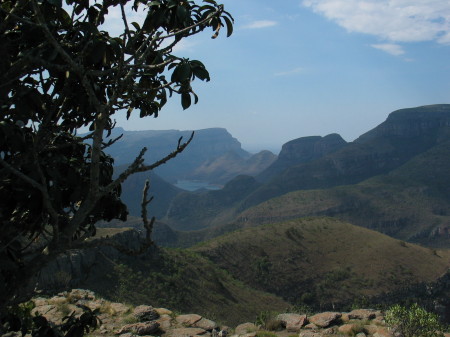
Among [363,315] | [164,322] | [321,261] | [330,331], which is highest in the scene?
[164,322]

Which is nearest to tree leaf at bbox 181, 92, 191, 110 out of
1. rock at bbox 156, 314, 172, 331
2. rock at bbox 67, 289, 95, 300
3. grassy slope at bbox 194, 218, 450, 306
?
rock at bbox 156, 314, 172, 331

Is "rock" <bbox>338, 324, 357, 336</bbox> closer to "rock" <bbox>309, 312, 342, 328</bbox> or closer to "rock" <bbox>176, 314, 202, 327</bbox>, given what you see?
"rock" <bbox>309, 312, 342, 328</bbox>

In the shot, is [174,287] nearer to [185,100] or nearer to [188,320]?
[188,320]

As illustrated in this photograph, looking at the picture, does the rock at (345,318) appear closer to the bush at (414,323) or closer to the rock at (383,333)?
the rock at (383,333)

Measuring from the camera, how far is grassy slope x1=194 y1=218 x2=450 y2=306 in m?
53.4

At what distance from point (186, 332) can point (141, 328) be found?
1.14 metres

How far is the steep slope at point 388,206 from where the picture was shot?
121 m

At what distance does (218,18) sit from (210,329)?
8.58 m

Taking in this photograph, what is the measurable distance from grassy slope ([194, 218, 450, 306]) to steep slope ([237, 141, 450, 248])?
5682cm

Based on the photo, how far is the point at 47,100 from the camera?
4.61 m

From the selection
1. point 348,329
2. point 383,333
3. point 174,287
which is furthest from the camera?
point 174,287

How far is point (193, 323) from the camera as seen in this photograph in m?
10.8

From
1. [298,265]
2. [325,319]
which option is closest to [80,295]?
[325,319]

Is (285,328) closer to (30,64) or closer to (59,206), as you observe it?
(59,206)
